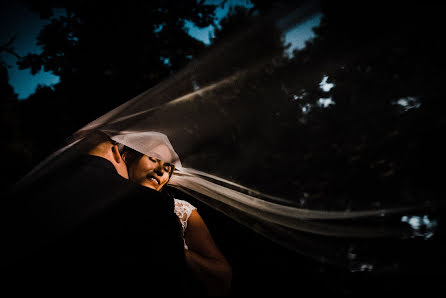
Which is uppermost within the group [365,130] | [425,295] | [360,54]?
[360,54]

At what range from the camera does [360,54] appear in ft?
3.41

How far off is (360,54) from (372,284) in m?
3.05

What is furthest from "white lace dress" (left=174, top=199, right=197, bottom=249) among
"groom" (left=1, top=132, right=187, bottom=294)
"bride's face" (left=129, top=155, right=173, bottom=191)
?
"groom" (left=1, top=132, right=187, bottom=294)

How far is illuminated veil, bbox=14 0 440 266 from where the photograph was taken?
1.12 m

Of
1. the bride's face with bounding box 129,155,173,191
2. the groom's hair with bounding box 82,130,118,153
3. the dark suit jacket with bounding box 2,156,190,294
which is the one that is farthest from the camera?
the bride's face with bounding box 129,155,173,191

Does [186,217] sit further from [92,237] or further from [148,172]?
[92,237]

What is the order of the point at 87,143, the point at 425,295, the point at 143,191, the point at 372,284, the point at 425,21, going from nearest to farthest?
the point at 425,21
the point at 143,191
the point at 87,143
the point at 425,295
the point at 372,284

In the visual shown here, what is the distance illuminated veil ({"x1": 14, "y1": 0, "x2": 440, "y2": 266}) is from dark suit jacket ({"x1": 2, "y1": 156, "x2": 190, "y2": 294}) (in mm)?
359

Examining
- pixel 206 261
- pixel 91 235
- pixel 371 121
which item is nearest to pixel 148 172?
pixel 91 235

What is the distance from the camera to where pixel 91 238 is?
1.00 m

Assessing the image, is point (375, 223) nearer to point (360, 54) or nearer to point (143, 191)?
point (360, 54)

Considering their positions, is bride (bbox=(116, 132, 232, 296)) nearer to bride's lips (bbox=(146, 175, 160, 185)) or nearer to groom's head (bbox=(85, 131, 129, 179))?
bride's lips (bbox=(146, 175, 160, 185))

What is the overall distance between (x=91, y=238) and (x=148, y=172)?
1042mm

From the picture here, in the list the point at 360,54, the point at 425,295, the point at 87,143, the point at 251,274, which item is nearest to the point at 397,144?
the point at 360,54
